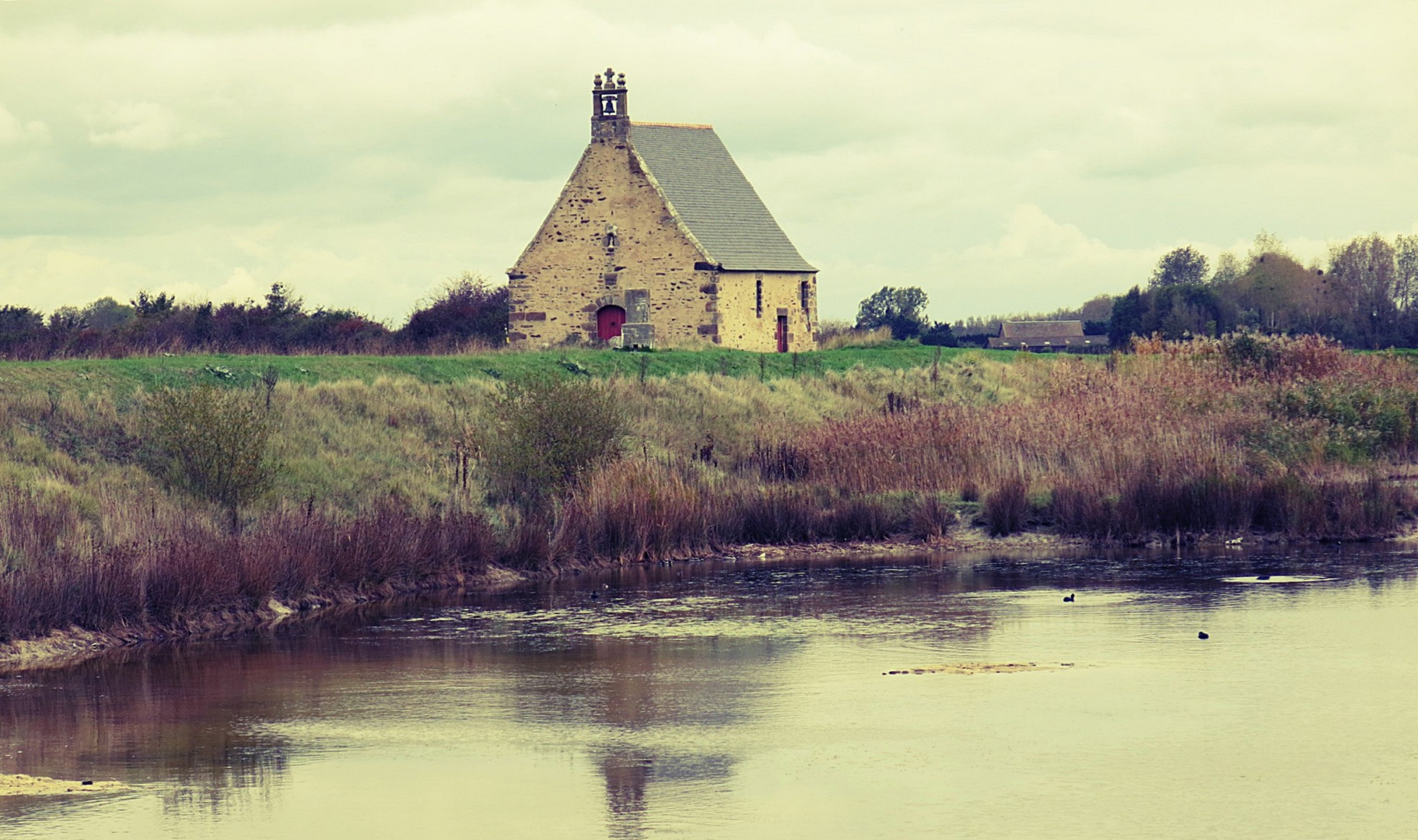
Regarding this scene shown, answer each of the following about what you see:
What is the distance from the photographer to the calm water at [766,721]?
1071 centimetres

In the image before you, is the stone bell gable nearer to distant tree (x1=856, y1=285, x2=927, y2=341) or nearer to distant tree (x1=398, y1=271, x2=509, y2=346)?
distant tree (x1=398, y1=271, x2=509, y2=346)

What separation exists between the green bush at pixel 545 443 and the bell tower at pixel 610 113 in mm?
28452

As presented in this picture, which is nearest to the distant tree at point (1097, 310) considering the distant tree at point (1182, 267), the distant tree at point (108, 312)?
the distant tree at point (1182, 267)

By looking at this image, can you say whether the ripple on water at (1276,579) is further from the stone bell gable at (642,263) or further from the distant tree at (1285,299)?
the distant tree at (1285,299)

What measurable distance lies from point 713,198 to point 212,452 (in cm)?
3471

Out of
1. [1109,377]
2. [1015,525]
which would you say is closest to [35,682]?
[1015,525]

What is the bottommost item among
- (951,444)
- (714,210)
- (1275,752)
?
(1275,752)

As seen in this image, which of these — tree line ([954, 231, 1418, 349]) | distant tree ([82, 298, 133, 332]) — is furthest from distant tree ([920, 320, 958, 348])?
distant tree ([82, 298, 133, 332])

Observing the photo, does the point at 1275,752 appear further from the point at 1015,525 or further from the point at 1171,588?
the point at 1015,525

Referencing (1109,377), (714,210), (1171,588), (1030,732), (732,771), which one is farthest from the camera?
(714,210)

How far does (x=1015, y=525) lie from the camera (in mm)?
27422

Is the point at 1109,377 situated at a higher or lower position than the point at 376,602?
higher

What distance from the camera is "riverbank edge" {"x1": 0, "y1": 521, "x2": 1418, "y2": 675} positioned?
17.7 metres

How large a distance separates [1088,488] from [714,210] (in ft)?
103
